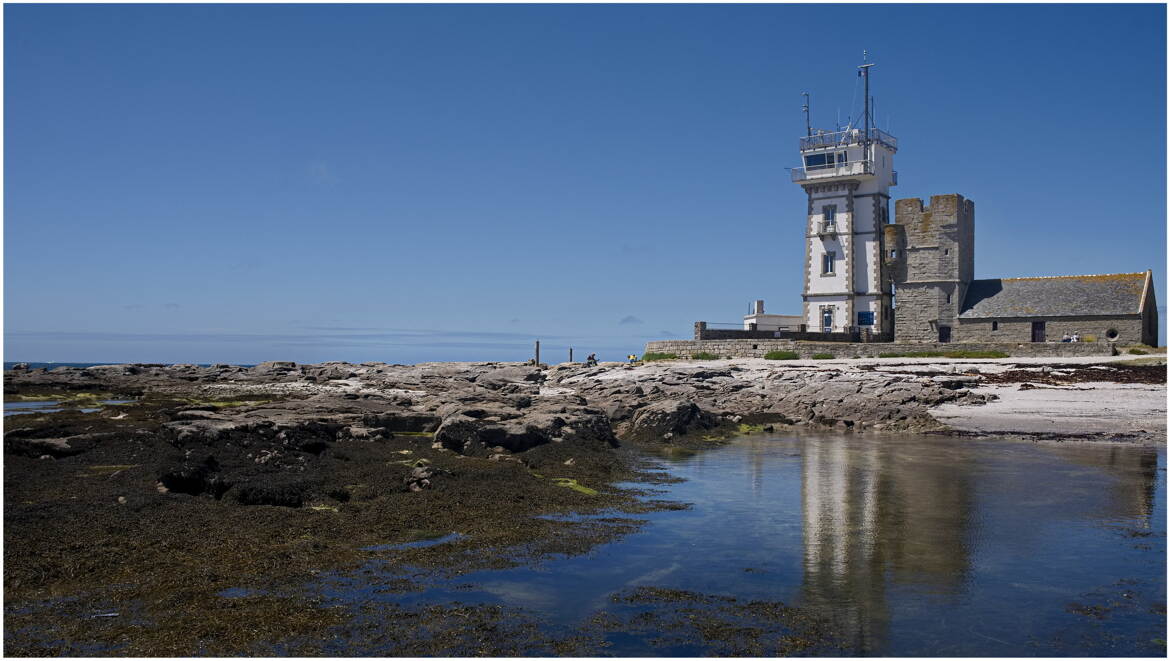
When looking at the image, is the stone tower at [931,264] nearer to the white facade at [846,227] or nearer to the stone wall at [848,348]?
the white facade at [846,227]

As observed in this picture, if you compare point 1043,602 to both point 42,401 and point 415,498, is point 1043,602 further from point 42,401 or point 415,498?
point 42,401

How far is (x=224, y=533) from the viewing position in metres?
10.1

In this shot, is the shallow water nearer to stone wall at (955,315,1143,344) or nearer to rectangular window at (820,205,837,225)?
stone wall at (955,315,1143,344)

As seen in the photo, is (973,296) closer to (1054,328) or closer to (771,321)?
(1054,328)

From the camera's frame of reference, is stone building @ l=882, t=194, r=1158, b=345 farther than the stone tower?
No

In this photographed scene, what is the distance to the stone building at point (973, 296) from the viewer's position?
42.4 metres

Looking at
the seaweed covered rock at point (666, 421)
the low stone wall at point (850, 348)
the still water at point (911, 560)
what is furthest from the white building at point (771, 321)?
the still water at point (911, 560)

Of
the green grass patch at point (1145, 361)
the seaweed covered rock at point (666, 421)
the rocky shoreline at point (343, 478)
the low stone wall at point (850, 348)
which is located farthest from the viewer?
the low stone wall at point (850, 348)

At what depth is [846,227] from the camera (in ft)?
168

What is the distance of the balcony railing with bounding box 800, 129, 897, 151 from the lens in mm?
51312

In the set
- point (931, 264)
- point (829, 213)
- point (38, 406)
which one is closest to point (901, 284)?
point (931, 264)

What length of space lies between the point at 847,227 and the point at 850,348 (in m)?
14.4

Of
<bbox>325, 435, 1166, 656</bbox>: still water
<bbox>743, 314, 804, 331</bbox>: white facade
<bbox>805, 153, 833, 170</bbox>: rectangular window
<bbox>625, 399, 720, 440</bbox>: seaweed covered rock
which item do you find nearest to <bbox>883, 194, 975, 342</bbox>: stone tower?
<bbox>805, 153, 833, 170</bbox>: rectangular window

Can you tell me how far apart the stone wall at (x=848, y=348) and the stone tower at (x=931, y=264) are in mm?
9686
